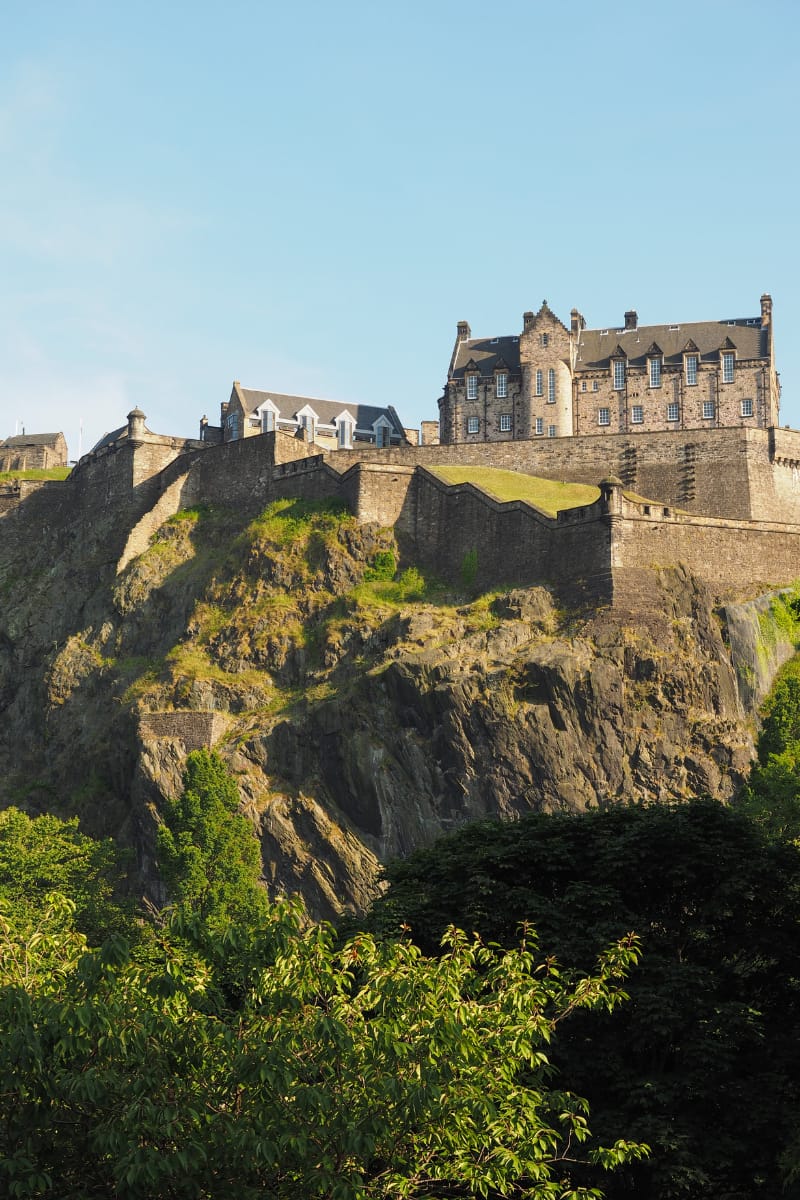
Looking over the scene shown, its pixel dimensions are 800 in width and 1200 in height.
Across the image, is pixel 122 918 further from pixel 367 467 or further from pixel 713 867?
pixel 713 867

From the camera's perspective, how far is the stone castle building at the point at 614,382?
3556 inches

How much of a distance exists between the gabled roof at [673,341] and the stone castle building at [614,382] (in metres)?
0.05

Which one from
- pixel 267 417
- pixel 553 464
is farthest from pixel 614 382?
pixel 267 417

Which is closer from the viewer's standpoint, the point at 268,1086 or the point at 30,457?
the point at 268,1086

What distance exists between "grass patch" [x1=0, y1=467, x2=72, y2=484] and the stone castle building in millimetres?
24351

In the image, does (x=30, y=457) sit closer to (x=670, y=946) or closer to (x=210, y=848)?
(x=210, y=848)

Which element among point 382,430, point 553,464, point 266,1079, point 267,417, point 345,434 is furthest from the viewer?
point 382,430

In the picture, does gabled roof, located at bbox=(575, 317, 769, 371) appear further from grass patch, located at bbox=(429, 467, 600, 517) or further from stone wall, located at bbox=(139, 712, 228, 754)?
stone wall, located at bbox=(139, 712, 228, 754)

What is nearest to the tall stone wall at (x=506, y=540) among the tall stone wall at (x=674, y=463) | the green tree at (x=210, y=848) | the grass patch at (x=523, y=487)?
the grass patch at (x=523, y=487)

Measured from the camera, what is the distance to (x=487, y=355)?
9644 cm

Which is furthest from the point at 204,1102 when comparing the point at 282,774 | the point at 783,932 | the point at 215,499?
the point at 215,499

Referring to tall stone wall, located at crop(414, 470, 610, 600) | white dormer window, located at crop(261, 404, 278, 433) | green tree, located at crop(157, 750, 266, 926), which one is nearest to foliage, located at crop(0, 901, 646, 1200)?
green tree, located at crop(157, 750, 266, 926)

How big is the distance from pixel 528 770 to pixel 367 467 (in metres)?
18.5

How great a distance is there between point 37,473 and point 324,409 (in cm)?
1781
